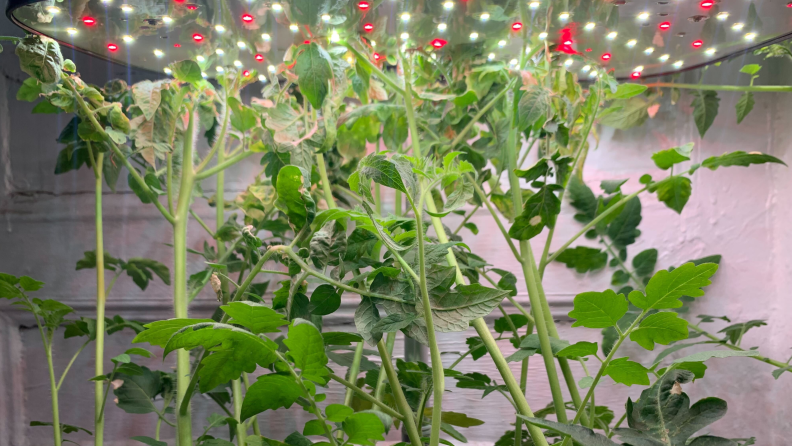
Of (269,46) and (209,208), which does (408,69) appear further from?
(209,208)

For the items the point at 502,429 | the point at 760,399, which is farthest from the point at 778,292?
the point at 502,429

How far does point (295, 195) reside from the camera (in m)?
0.38

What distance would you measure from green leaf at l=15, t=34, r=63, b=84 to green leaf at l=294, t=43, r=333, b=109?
0.22 meters

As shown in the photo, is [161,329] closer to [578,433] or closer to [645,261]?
[578,433]

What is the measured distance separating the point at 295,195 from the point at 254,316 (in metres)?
0.10

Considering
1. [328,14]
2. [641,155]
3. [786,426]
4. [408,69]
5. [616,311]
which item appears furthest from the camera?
[641,155]

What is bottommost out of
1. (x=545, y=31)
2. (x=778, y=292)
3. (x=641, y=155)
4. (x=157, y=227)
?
(x=778, y=292)

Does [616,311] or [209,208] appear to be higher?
[209,208]

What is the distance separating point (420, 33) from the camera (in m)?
0.60

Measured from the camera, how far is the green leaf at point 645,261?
0.82 metres

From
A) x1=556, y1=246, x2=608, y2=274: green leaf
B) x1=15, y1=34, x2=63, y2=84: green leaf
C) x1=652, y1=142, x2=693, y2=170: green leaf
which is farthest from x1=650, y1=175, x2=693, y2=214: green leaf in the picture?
x1=15, y1=34, x2=63, y2=84: green leaf

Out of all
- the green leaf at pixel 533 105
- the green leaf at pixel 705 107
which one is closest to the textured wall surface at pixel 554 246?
the green leaf at pixel 705 107

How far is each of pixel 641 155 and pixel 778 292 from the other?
0.30 meters

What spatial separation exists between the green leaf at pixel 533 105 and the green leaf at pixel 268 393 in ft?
1.15
